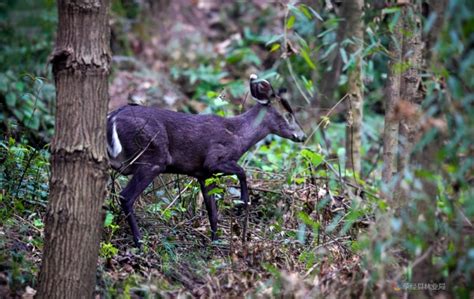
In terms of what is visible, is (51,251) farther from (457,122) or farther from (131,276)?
(457,122)

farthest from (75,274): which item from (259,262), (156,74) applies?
Answer: (156,74)

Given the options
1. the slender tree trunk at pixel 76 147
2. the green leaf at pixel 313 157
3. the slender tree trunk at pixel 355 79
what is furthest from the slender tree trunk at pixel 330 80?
the slender tree trunk at pixel 76 147

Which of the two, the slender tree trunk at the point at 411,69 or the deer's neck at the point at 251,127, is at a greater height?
the slender tree trunk at the point at 411,69

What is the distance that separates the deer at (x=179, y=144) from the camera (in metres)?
6.52

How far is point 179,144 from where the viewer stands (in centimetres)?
693

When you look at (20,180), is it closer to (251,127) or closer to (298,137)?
(251,127)

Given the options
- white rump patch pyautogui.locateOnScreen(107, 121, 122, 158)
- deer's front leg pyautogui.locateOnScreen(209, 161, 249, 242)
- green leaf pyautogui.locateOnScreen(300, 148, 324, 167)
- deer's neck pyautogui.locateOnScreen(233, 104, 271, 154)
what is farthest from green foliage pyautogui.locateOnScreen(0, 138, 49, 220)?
green leaf pyautogui.locateOnScreen(300, 148, 324, 167)

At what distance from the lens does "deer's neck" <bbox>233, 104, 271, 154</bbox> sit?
7.46m

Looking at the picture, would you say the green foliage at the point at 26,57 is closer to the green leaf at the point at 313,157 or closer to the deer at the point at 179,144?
the deer at the point at 179,144

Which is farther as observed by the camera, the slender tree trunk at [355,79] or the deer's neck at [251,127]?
the slender tree trunk at [355,79]

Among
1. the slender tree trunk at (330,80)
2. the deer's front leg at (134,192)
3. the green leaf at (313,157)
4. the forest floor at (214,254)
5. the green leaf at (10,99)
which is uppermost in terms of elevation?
Result: the slender tree trunk at (330,80)

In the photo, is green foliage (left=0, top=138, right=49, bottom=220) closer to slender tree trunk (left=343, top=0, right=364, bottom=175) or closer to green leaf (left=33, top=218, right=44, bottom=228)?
green leaf (left=33, top=218, right=44, bottom=228)

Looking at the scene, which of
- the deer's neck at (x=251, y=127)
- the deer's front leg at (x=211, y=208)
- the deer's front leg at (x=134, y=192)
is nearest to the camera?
the deer's front leg at (x=134, y=192)

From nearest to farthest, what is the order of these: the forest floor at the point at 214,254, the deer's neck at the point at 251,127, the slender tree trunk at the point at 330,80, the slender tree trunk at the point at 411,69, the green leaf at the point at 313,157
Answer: the forest floor at the point at 214,254 < the slender tree trunk at the point at 411,69 < the green leaf at the point at 313,157 < the deer's neck at the point at 251,127 < the slender tree trunk at the point at 330,80
